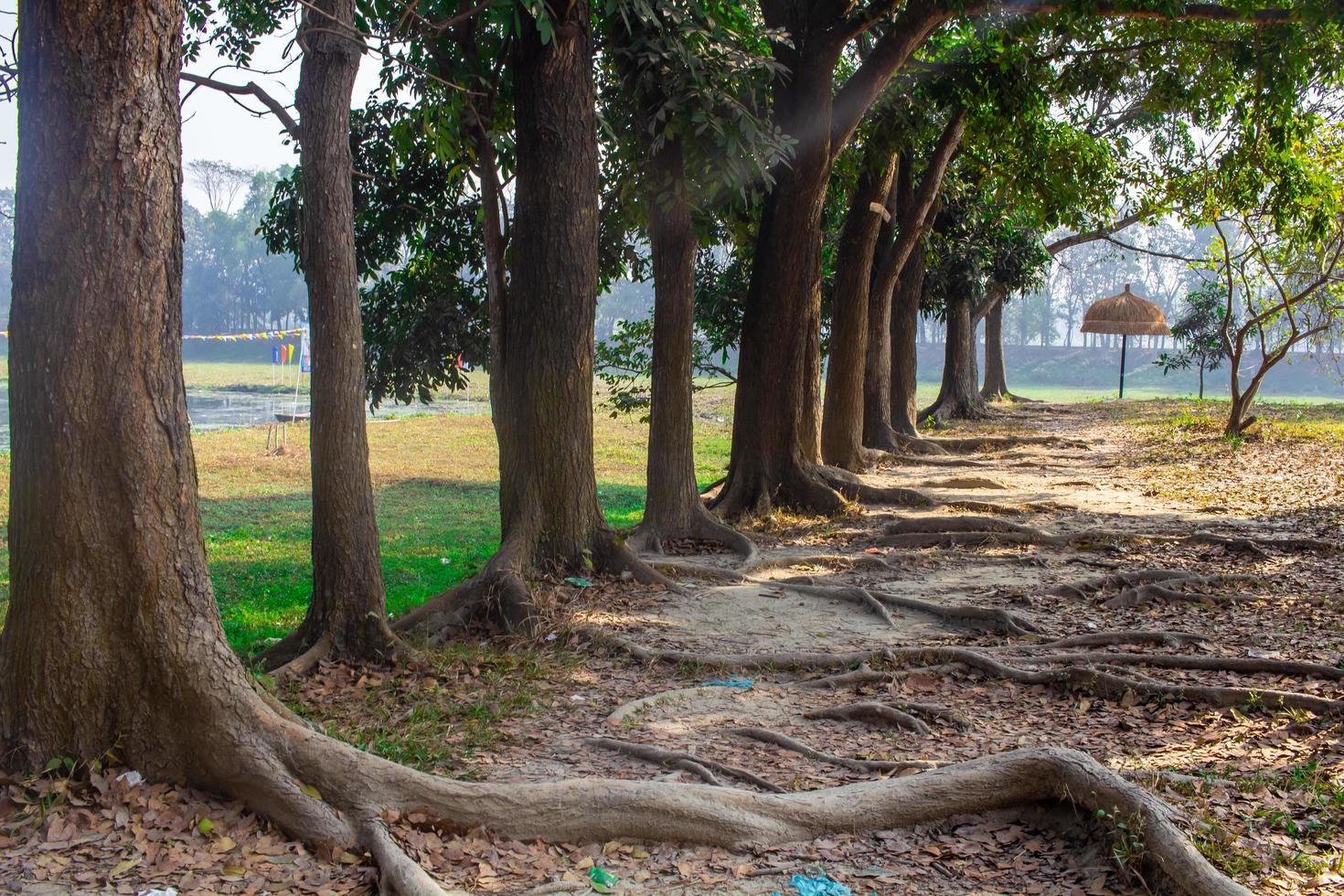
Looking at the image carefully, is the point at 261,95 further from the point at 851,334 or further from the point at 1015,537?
the point at 851,334

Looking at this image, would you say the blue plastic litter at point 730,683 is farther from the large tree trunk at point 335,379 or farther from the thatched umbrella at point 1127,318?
the thatched umbrella at point 1127,318

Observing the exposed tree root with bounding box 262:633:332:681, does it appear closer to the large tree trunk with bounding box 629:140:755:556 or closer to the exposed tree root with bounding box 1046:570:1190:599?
the large tree trunk with bounding box 629:140:755:556

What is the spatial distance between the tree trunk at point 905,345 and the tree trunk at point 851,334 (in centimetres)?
519

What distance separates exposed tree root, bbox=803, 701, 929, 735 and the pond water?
25.4m

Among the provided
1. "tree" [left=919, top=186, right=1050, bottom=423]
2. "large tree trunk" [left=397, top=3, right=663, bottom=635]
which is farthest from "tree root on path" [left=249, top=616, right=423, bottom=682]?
"tree" [left=919, top=186, right=1050, bottom=423]

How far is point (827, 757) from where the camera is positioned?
5559 mm

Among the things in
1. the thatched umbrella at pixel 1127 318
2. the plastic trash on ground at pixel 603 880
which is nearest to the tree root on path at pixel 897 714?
the plastic trash on ground at pixel 603 880

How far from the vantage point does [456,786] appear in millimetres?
4547

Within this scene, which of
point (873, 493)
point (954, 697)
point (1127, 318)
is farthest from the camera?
point (1127, 318)

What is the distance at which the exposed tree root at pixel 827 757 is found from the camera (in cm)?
533

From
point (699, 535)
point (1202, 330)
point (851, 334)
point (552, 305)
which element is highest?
point (1202, 330)

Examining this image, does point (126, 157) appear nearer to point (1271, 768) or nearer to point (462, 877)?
point (462, 877)

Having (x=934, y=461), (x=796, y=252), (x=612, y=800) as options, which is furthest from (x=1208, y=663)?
(x=934, y=461)

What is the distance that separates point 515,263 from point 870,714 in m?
4.73
